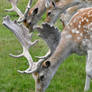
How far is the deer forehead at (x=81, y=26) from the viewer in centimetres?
455

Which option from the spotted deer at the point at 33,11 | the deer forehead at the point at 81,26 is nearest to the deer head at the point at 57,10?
the spotted deer at the point at 33,11

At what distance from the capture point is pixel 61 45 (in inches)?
184

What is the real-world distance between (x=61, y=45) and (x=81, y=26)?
0.39 metres

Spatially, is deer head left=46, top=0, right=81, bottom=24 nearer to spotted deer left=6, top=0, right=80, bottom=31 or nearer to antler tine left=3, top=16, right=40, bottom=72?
spotted deer left=6, top=0, right=80, bottom=31

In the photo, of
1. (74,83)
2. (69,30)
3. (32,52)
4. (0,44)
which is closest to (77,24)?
(69,30)

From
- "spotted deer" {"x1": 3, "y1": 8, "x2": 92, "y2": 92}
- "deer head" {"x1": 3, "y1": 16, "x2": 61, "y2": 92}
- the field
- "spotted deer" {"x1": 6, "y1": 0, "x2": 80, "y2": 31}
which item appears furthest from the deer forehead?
"spotted deer" {"x1": 6, "y1": 0, "x2": 80, "y2": 31}

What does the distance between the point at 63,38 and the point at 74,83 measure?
3.45 feet

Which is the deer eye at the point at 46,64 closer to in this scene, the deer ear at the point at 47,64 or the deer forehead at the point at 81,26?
the deer ear at the point at 47,64

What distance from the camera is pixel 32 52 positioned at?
695 cm

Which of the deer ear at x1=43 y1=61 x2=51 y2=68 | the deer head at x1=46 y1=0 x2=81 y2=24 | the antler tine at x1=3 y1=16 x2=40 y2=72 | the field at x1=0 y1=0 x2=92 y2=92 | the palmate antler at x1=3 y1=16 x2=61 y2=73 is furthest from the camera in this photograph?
the deer head at x1=46 y1=0 x2=81 y2=24

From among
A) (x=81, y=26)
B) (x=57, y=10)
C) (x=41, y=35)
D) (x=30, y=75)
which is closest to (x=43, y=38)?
(x=41, y=35)

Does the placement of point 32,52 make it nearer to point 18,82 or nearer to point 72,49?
point 18,82

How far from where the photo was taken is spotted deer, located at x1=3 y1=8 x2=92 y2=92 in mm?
4402

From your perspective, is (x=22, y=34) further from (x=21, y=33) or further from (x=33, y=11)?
(x=33, y=11)
